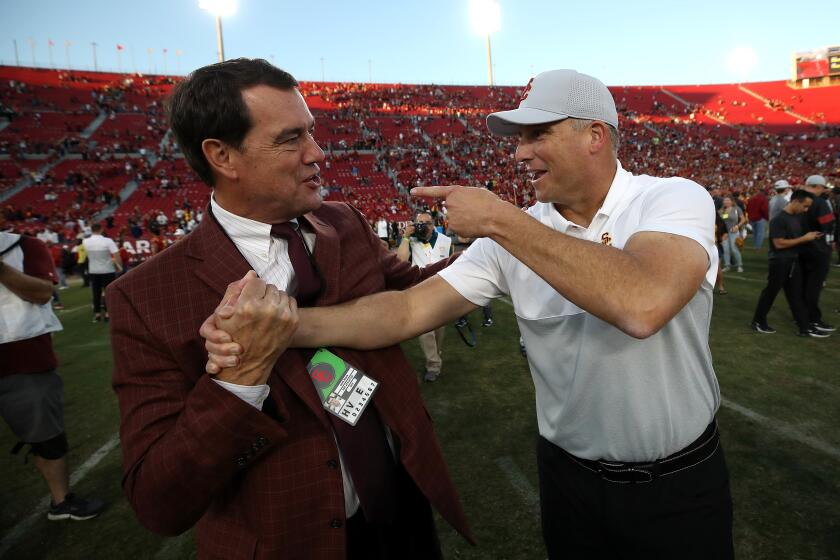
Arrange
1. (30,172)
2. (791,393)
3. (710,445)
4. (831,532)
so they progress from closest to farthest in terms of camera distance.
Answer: (710,445) < (831,532) < (791,393) < (30,172)

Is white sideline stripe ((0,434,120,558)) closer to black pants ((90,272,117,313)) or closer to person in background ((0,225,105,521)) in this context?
person in background ((0,225,105,521))

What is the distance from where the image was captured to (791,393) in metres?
4.70

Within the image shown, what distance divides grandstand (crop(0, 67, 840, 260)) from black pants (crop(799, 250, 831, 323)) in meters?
22.7

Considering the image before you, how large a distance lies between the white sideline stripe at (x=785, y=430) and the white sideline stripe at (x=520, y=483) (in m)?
2.31

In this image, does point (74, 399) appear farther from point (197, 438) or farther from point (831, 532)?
point (831, 532)

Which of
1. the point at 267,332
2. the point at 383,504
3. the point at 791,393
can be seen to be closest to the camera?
the point at 267,332

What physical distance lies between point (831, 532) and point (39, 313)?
5350 mm

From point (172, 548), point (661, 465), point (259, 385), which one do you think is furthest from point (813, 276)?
point (172, 548)

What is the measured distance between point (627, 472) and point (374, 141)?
132 ft

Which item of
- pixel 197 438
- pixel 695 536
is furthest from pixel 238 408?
pixel 695 536

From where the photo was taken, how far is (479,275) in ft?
6.32

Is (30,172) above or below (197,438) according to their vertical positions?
above

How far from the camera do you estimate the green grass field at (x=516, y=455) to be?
298 cm

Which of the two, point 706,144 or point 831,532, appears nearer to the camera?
point 831,532
